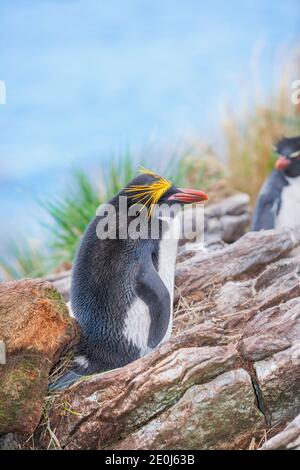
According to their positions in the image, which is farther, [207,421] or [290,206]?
[290,206]

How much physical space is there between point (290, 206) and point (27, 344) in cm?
274

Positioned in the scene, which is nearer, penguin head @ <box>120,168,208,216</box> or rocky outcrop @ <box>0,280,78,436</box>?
rocky outcrop @ <box>0,280,78,436</box>

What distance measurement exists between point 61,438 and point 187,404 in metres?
0.42

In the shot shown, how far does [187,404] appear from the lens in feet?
7.88

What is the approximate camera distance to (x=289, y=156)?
486 cm

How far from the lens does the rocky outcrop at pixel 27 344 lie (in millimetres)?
2373

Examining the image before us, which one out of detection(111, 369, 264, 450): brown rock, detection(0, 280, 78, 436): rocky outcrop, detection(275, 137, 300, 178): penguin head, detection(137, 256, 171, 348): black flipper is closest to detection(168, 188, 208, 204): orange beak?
detection(137, 256, 171, 348): black flipper

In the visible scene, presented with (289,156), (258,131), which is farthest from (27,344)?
(258,131)

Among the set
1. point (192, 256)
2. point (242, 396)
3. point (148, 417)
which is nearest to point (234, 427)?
point (242, 396)

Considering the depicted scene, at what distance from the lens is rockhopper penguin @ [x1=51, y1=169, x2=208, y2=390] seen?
8.73 feet

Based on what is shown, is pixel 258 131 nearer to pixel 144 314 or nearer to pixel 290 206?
pixel 290 206

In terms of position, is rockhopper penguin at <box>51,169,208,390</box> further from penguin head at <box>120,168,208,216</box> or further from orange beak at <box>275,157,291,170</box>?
orange beak at <box>275,157,291,170</box>

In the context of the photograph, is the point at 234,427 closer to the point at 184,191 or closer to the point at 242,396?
the point at 242,396
